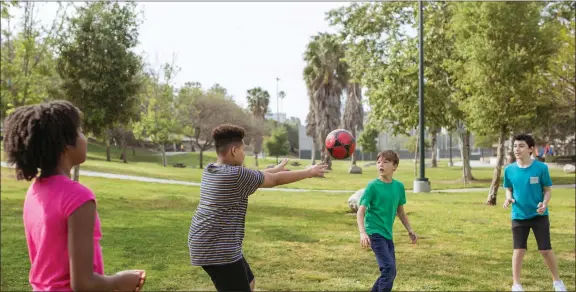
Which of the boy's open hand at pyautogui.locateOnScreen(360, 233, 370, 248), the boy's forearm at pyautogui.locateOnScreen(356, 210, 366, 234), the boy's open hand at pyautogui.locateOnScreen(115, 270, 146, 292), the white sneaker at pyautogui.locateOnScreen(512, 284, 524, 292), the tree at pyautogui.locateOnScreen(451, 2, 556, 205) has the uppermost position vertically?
the tree at pyautogui.locateOnScreen(451, 2, 556, 205)

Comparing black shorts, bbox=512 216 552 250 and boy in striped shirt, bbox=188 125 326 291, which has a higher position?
boy in striped shirt, bbox=188 125 326 291

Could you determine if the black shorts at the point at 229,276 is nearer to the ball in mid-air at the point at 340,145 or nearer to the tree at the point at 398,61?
the ball in mid-air at the point at 340,145

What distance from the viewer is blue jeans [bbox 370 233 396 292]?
6.06 metres

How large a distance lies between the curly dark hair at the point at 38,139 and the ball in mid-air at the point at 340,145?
14.6ft

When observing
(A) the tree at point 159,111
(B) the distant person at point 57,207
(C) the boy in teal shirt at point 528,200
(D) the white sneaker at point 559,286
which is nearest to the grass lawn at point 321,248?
(D) the white sneaker at point 559,286

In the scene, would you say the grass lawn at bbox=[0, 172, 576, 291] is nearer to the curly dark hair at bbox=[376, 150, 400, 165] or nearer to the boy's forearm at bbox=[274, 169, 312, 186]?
the curly dark hair at bbox=[376, 150, 400, 165]

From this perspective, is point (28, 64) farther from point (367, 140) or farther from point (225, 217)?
point (367, 140)

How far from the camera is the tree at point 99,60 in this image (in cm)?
2012

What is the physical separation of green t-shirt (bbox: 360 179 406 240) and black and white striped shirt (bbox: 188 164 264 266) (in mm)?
2142

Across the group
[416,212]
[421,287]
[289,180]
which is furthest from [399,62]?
[289,180]

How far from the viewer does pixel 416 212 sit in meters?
16.7

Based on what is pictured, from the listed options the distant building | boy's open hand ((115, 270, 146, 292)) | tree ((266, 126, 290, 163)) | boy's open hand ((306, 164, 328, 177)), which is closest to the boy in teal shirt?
boy's open hand ((306, 164, 328, 177))

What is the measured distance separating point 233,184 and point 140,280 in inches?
70.0

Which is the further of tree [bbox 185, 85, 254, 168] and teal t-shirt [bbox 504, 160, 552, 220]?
tree [bbox 185, 85, 254, 168]
